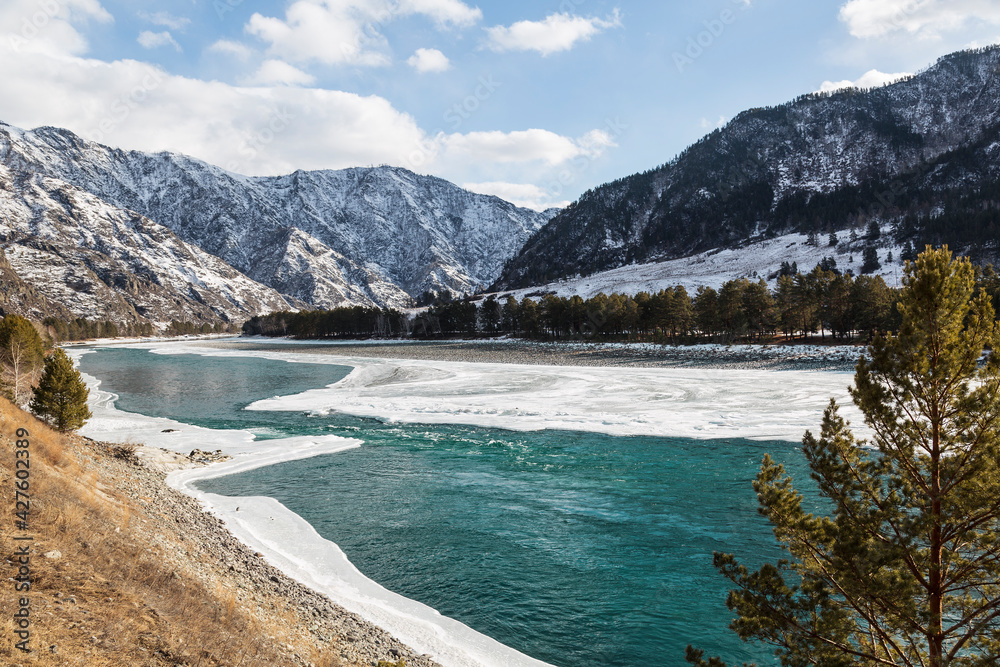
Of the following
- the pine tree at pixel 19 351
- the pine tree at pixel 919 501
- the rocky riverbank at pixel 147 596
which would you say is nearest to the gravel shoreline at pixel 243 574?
the rocky riverbank at pixel 147 596

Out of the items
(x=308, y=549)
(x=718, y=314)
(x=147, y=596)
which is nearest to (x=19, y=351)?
(x=308, y=549)

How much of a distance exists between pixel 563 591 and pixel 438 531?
5.46 meters

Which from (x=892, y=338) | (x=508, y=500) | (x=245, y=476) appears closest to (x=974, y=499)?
(x=892, y=338)

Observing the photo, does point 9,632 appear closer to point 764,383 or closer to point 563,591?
point 563,591

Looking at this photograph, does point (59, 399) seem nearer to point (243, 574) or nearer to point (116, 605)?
point (243, 574)

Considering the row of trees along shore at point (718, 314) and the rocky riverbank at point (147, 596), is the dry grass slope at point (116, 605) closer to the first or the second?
the rocky riverbank at point (147, 596)

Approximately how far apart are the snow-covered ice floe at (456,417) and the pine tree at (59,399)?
17.5 feet

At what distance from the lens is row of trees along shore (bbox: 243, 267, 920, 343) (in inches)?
3167

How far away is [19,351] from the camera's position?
32906mm

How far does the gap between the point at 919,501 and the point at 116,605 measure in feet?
41.0

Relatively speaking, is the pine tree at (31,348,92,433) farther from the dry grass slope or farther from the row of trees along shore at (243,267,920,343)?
the row of trees along shore at (243,267,920,343)

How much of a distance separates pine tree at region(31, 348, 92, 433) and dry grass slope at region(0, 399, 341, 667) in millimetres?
10907

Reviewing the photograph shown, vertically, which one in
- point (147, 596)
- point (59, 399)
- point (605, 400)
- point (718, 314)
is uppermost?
point (718, 314)

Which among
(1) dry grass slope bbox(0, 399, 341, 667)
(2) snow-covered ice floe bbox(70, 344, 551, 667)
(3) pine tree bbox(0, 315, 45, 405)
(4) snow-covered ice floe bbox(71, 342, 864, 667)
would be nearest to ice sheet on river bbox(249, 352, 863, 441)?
(4) snow-covered ice floe bbox(71, 342, 864, 667)
